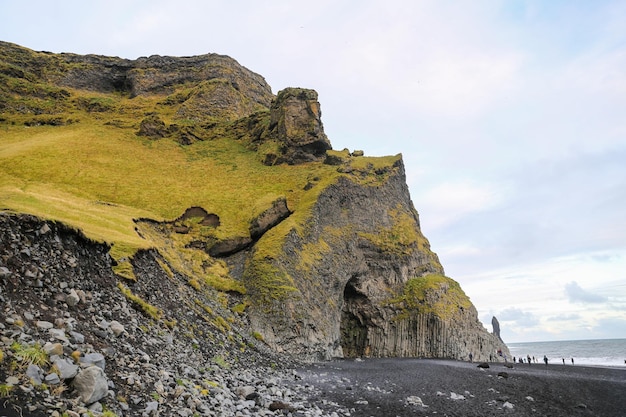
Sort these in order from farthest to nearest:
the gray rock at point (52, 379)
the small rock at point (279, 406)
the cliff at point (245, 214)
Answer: the cliff at point (245, 214) < the small rock at point (279, 406) < the gray rock at point (52, 379)

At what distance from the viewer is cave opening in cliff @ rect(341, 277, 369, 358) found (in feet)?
190

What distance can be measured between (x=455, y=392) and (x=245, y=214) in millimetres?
32461

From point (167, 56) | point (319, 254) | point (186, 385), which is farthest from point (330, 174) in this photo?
point (167, 56)

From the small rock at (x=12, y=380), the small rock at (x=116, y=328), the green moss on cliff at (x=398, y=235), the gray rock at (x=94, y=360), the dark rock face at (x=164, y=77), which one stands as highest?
the dark rock face at (x=164, y=77)

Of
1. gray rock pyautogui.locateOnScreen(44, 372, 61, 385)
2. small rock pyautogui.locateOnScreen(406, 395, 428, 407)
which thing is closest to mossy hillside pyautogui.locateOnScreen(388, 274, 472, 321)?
small rock pyautogui.locateOnScreen(406, 395, 428, 407)

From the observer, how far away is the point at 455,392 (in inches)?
973

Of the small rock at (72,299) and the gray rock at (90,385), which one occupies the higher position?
the small rock at (72,299)

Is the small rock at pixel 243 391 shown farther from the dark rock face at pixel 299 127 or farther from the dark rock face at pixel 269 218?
the dark rock face at pixel 299 127

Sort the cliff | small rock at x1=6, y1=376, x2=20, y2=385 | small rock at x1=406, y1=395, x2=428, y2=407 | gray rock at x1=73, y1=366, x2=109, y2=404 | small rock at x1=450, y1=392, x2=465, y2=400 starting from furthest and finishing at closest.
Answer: the cliff < small rock at x1=450, y1=392, x2=465, y2=400 < small rock at x1=406, y1=395, x2=428, y2=407 < gray rock at x1=73, y1=366, x2=109, y2=404 < small rock at x1=6, y1=376, x2=20, y2=385

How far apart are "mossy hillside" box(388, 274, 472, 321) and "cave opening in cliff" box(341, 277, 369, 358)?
15.3ft

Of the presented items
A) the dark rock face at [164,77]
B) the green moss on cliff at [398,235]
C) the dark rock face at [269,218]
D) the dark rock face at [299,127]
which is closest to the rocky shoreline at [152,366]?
the dark rock face at [269,218]

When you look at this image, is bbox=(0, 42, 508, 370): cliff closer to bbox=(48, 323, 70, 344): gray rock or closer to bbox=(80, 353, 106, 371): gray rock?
bbox=(48, 323, 70, 344): gray rock

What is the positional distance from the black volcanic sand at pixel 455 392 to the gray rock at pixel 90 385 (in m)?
11.0

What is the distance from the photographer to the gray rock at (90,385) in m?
9.16
